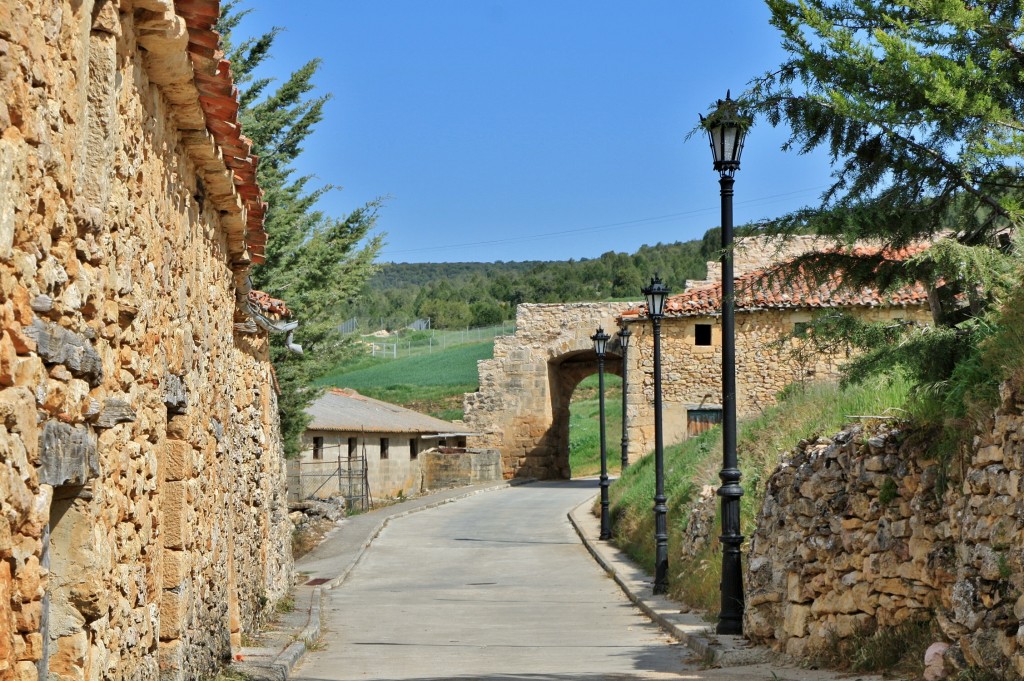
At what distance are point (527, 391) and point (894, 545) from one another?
38306 mm

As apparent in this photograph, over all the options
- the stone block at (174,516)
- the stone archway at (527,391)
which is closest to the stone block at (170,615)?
the stone block at (174,516)

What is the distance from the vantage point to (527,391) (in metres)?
48.0

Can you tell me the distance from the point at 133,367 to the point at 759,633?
7.62m

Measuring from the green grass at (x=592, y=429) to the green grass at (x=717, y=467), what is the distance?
77.1 feet

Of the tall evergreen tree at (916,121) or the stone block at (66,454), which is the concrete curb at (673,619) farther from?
the stone block at (66,454)

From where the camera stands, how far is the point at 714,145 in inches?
504

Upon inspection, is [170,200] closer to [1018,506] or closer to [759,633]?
[1018,506]

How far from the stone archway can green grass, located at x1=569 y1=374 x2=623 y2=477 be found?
8.19 ft

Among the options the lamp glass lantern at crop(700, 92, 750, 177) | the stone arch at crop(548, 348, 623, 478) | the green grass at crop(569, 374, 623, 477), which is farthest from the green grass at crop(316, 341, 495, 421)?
the lamp glass lantern at crop(700, 92, 750, 177)

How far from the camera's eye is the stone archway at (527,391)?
156 feet

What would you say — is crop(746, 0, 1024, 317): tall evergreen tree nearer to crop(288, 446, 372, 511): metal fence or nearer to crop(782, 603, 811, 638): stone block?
crop(782, 603, 811, 638): stone block

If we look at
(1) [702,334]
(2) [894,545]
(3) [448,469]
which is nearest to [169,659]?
(2) [894,545]

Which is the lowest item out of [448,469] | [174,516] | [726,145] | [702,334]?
[448,469]

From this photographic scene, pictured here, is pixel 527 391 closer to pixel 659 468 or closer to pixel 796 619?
pixel 659 468
